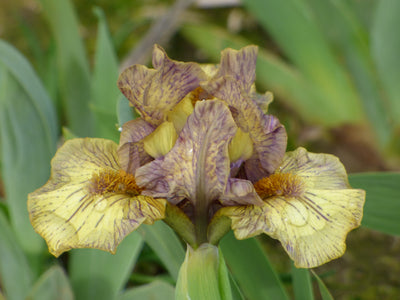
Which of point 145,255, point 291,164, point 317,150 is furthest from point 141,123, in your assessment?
point 317,150

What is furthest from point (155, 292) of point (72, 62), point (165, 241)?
point (72, 62)

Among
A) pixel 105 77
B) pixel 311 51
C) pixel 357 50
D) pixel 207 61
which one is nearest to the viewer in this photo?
pixel 105 77

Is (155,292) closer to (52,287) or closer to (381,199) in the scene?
(52,287)

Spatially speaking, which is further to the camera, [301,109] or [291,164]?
[301,109]

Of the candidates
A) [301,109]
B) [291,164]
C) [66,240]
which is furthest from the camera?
[301,109]

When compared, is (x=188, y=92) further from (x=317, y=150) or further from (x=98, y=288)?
(x=317, y=150)

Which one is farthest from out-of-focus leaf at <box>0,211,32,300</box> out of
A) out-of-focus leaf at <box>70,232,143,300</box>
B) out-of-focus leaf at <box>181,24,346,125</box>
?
out-of-focus leaf at <box>181,24,346,125</box>
